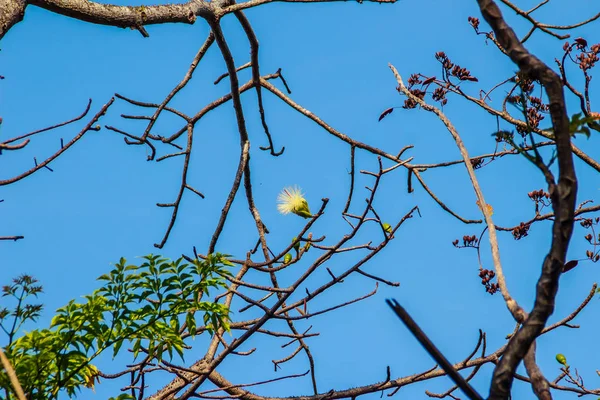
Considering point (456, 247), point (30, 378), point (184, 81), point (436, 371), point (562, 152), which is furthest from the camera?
point (456, 247)

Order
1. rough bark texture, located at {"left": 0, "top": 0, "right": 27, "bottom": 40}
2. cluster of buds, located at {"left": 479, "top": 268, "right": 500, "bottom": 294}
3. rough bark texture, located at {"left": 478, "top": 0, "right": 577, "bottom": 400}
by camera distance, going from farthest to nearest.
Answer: cluster of buds, located at {"left": 479, "top": 268, "right": 500, "bottom": 294}, rough bark texture, located at {"left": 0, "top": 0, "right": 27, "bottom": 40}, rough bark texture, located at {"left": 478, "top": 0, "right": 577, "bottom": 400}

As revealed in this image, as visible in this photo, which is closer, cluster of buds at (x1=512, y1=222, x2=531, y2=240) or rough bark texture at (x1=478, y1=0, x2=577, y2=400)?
rough bark texture at (x1=478, y1=0, x2=577, y2=400)

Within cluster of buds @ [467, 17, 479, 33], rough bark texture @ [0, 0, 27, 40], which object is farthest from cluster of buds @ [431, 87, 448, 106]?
rough bark texture @ [0, 0, 27, 40]

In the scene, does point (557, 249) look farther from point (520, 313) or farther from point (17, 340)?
point (17, 340)

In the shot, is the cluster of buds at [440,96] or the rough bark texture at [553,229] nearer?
the rough bark texture at [553,229]

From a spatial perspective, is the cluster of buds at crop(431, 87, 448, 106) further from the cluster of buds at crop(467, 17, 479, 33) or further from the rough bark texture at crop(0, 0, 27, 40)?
the rough bark texture at crop(0, 0, 27, 40)

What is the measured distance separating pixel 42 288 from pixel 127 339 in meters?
0.34

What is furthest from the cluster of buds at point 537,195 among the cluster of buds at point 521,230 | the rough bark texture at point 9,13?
the rough bark texture at point 9,13

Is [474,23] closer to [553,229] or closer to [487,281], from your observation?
[487,281]

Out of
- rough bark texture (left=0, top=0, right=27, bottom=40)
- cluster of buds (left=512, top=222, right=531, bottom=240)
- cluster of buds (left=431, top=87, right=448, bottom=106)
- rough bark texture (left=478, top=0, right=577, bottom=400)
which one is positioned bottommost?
rough bark texture (left=478, top=0, right=577, bottom=400)

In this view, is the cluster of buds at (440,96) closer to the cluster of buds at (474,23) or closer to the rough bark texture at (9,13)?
the cluster of buds at (474,23)

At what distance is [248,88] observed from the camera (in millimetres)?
3994

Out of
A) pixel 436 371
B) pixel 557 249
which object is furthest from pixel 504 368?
pixel 436 371

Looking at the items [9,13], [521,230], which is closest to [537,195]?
[521,230]
